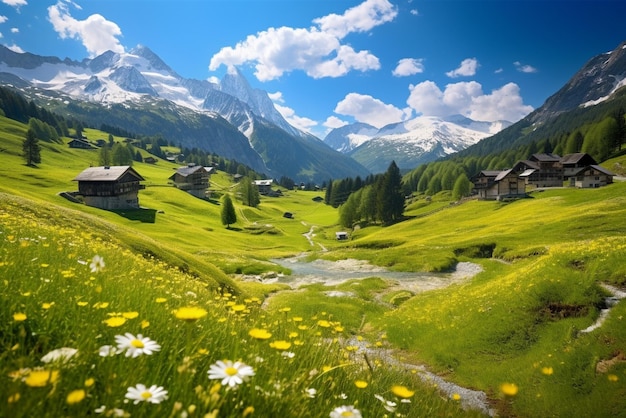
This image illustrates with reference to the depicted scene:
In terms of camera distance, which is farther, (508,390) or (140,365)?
(140,365)

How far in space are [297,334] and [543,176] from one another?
15608 cm

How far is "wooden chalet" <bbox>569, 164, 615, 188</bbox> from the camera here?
347ft

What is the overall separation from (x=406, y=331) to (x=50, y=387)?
79.3ft

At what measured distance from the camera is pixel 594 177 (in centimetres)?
10738

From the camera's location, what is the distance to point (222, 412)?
3141 millimetres

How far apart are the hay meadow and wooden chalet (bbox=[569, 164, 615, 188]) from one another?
172ft

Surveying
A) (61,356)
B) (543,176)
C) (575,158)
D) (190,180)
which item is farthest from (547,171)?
(61,356)

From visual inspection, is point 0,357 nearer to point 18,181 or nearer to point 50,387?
point 50,387

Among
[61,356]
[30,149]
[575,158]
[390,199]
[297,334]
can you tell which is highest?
[30,149]

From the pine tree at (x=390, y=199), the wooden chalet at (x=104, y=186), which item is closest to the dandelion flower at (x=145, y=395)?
the wooden chalet at (x=104, y=186)

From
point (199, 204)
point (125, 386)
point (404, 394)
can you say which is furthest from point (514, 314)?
point (199, 204)

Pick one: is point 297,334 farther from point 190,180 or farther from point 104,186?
point 190,180

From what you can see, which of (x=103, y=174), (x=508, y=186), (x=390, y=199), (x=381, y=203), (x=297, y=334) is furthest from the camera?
(x=381, y=203)

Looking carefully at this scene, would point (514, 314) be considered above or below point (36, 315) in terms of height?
below
